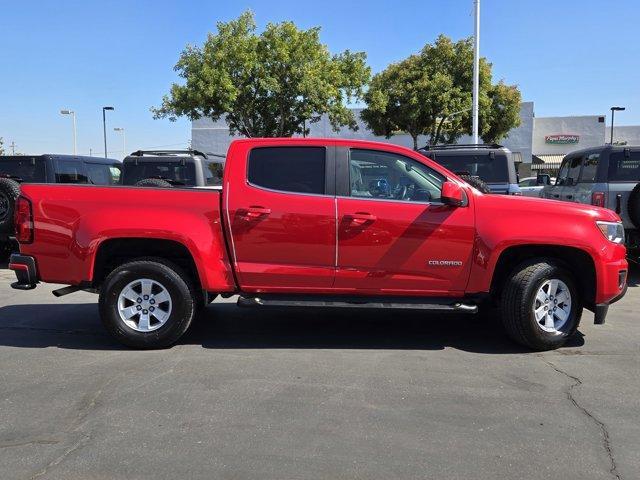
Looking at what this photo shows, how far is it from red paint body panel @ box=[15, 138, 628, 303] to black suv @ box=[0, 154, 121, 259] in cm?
511

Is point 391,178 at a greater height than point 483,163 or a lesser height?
lesser

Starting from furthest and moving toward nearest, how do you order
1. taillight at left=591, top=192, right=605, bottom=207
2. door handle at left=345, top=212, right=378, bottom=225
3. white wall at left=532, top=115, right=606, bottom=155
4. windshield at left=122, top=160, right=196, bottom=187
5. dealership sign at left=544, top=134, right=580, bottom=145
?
dealership sign at left=544, top=134, right=580, bottom=145 < white wall at left=532, top=115, right=606, bottom=155 < windshield at left=122, top=160, right=196, bottom=187 < taillight at left=591, top=192, right=605, bottom=207 < door handle at left=345, top=212, right=378, bottom=225

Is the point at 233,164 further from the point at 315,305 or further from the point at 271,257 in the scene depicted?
the point at 315,305

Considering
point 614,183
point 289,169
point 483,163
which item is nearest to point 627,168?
point 614,183

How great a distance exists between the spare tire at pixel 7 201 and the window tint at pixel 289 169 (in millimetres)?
6218

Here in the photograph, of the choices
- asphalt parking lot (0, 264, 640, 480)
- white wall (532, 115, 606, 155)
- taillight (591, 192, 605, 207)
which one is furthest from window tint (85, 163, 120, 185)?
white wall (532, 115, 606, 155)

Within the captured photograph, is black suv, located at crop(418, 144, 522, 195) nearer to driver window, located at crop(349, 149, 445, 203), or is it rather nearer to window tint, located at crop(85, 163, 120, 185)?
driver window, located at crop(349, 149, 445, 203)

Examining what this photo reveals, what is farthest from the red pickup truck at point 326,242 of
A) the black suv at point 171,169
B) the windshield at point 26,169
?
the windshield at point 26,169

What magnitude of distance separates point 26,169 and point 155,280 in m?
7.03

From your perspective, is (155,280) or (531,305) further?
(155,280)

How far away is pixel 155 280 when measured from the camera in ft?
17.6

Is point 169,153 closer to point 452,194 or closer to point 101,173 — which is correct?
point 101,173

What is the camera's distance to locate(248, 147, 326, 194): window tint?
17.8 ft

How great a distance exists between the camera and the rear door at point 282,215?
17.4 feet
